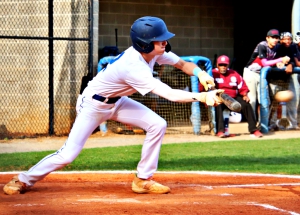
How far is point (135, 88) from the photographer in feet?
20.8

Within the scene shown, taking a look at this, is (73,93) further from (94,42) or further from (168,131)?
(168,131)

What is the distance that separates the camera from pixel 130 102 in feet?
22.8

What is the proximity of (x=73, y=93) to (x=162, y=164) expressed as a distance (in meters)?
4.67

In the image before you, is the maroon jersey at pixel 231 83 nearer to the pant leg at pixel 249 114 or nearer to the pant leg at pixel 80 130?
the pant leg at pixel 249 114

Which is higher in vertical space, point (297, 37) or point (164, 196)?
point (297, 37)

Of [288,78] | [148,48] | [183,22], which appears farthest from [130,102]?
[183,22]

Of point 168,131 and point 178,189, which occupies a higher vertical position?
point 178,189

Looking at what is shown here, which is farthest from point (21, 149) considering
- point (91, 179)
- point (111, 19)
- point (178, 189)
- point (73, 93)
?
point (111, 19)

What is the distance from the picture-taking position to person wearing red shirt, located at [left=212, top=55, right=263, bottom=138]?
1335 centimetres

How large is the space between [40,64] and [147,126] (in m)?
7.71

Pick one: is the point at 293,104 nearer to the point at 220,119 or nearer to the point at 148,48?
the point at 220,119

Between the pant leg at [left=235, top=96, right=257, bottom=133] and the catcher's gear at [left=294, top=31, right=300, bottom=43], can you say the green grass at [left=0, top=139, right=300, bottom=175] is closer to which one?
the pant leg at [left=235, top=96, right=257, bottom=133]

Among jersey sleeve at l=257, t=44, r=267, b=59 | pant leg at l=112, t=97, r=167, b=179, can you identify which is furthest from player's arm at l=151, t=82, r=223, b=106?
jersey sleeve at l=257, t=44, r=267, b=59

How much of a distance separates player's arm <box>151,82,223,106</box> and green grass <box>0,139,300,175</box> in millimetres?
3307
